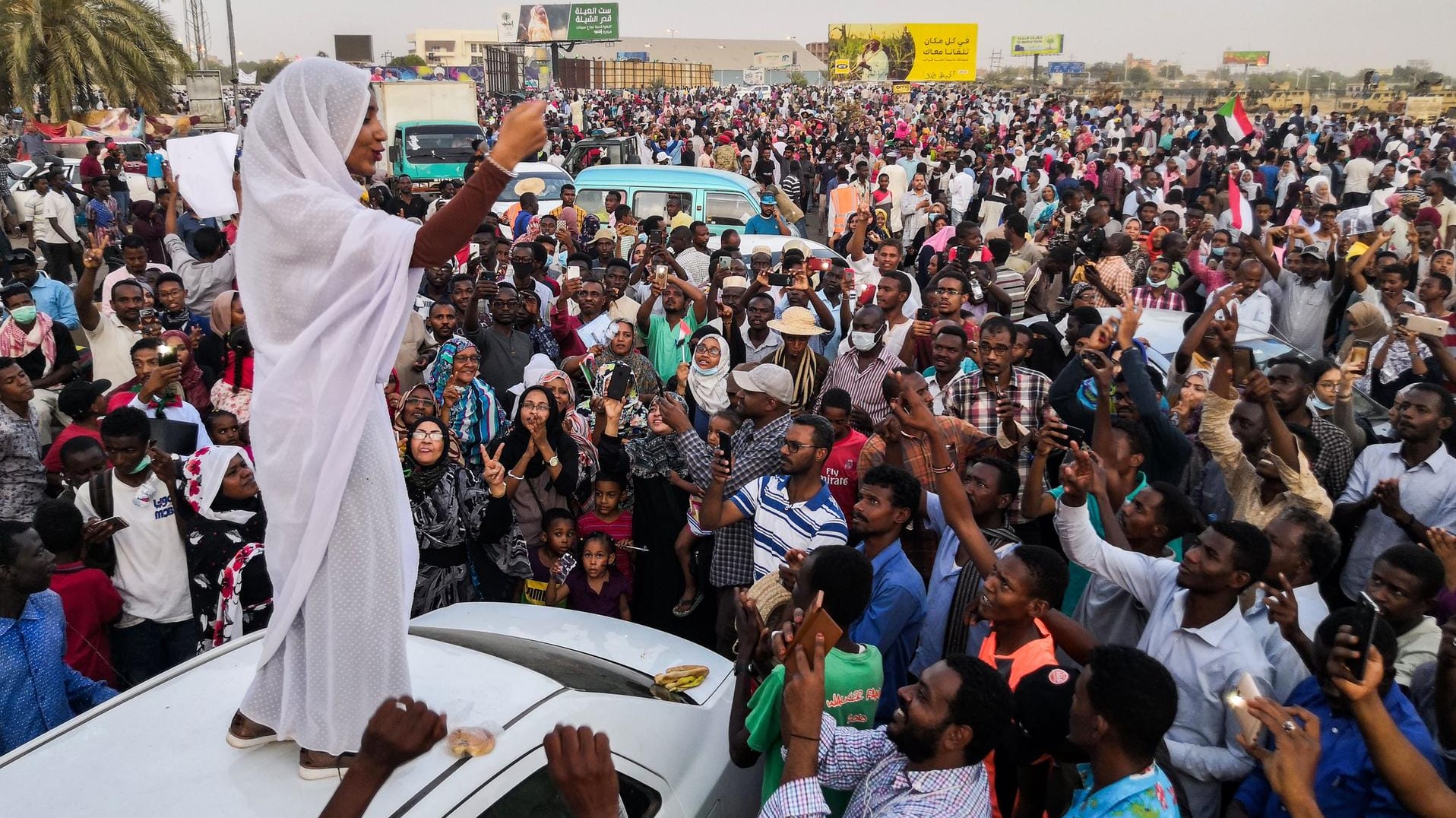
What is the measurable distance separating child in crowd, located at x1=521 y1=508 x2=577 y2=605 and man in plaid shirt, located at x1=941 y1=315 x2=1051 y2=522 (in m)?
1.98

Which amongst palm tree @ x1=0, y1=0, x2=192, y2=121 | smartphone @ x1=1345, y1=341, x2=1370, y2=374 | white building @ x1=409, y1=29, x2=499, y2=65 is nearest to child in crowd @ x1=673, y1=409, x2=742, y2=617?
smartphone @ x1=1345, y1=341, x2=1370, y2=374

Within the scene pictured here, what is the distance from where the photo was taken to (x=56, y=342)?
696 cm

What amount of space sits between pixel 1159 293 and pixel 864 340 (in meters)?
3.81

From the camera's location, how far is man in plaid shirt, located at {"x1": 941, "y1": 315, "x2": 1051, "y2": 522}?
17.4 ft

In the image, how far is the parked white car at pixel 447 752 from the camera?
2.49m

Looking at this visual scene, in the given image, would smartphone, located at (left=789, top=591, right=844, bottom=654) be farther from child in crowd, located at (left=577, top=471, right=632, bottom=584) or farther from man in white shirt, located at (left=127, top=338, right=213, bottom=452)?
man in white shirt, located at (left=127, top=338, right=213, bottom=452)

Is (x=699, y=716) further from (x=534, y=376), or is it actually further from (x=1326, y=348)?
(x=1326, y=348)

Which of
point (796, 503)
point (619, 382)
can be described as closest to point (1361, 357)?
point (796, 503)

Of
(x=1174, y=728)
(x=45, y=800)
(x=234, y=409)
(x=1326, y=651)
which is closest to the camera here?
(x=45, y=800)

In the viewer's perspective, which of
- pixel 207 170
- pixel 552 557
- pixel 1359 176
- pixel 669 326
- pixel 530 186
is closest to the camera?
pixel 552 557

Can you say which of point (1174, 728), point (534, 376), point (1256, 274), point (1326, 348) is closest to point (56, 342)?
point (534, 376)

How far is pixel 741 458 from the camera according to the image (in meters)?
5.11

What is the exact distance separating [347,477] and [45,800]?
3.14 feet

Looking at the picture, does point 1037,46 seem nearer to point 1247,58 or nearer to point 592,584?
point 1247,58
